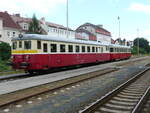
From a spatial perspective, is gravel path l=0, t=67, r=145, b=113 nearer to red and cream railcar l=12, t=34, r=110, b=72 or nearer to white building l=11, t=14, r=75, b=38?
red and cream railcar l=12, t=34, r=110, b=72

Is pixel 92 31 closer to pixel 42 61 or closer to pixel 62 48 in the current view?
pixel 62 48

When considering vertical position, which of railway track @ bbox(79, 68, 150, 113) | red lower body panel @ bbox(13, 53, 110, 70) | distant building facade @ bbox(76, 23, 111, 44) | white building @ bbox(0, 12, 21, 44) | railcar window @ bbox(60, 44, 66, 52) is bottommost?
railway track @ bbox(79, 68, 150, 113)

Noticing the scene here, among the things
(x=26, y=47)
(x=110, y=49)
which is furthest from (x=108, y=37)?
(x=26, y=47)

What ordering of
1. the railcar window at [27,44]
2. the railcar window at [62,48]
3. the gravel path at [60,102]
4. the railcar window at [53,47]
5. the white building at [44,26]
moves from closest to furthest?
the gravel path at [60,102] < the railcar window at [27,44] < the railcar window at [53,47] < the railcar window at [62,48] < the white building at [44,26]

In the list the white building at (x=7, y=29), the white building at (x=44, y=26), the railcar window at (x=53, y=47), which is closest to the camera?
the railcar window at (x=53, y=47)

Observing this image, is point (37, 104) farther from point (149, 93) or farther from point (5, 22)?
point (5, 22)

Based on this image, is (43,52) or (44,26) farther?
(44,26)

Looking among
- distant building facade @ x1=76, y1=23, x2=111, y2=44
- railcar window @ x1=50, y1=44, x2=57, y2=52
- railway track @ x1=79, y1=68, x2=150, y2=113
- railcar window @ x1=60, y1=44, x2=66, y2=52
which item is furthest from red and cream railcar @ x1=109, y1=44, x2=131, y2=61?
distant building facade @ x1=76, y1=23, x2=111, y2=44

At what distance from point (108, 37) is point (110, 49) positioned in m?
96.5

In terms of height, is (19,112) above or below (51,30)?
below

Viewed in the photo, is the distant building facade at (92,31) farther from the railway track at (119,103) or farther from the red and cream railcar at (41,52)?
the railway track at (119,103)

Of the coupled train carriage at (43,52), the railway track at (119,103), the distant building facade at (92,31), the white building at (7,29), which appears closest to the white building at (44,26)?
the white building at (7,29)

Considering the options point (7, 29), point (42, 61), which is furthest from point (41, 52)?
point (7, 29)

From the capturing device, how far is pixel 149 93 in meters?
10.8
